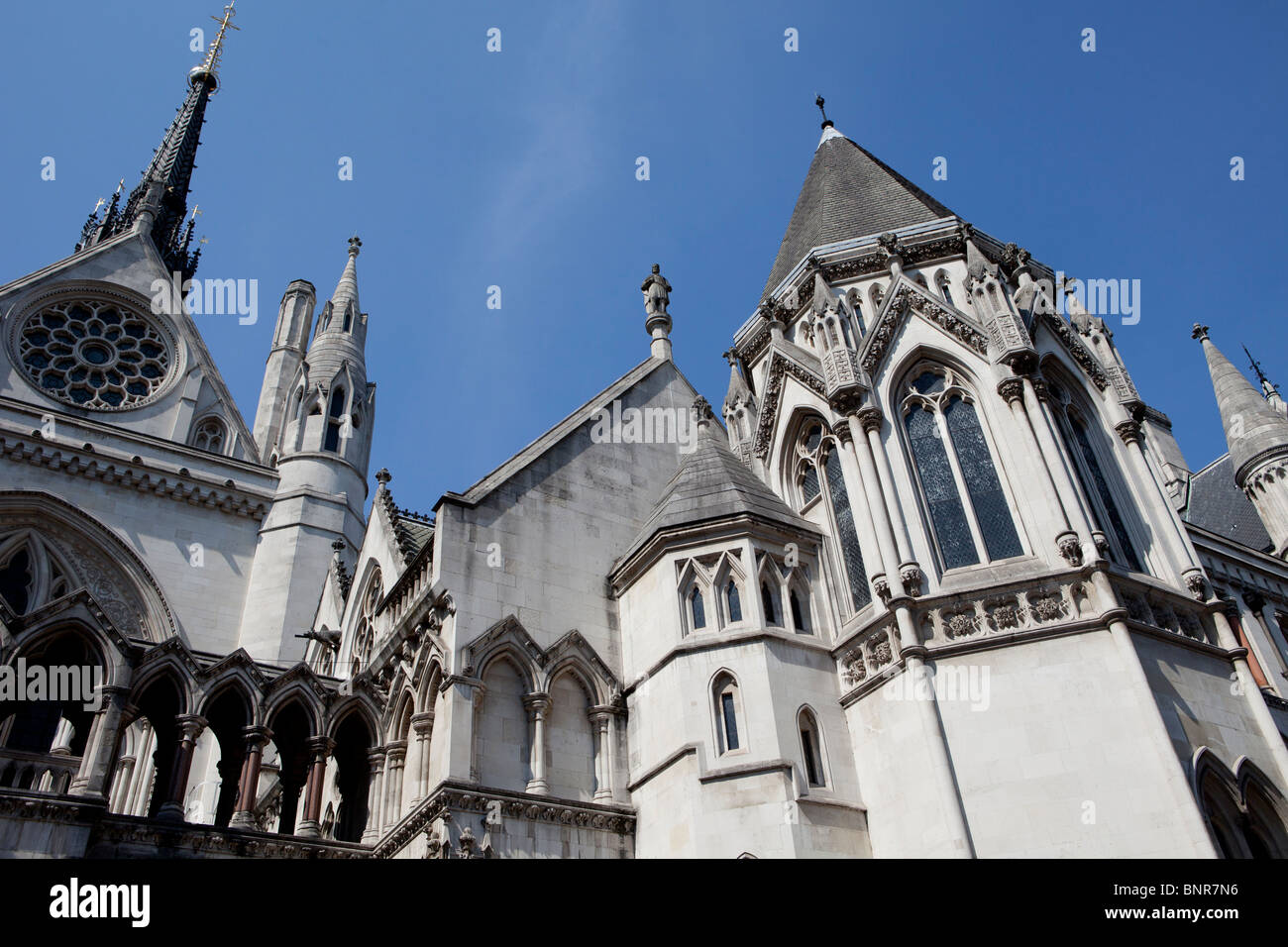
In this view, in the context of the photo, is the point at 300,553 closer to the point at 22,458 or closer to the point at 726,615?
the point at 22,458

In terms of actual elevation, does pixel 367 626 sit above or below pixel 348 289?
below

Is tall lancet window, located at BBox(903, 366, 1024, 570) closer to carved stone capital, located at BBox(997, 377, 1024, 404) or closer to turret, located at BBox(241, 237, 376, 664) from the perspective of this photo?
carved stone capital, located at BBox(997, 377, 1024, 404)

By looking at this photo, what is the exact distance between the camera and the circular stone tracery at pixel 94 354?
93.3 ft

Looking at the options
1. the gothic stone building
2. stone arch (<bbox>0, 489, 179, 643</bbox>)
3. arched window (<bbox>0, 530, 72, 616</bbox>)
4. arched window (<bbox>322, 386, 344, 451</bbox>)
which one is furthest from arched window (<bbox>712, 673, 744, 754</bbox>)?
arched window (<bbox>322, 386, 344, 451</bbox>)

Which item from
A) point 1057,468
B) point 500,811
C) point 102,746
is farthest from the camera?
point 1057,468

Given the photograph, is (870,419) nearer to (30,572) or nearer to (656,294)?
(656,294)

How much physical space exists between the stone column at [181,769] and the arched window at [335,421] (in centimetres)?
1468

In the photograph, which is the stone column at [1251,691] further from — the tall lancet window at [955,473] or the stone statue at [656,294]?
the stone statue at [656,294]

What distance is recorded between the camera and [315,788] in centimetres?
1534

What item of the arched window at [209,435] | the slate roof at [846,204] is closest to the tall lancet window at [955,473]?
the slate roof at [846,204]

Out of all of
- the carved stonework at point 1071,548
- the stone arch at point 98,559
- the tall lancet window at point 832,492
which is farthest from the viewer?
the stone arch at point 98,559

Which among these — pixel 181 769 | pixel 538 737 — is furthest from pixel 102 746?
pixel 538 737

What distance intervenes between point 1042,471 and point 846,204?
8589mm
